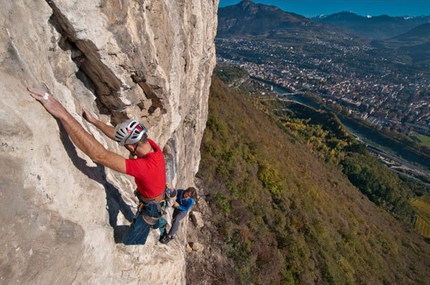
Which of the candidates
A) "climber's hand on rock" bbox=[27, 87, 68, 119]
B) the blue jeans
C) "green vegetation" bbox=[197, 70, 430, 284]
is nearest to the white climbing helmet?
"climber's hand on rock" bbox=[27, 87, 68, 119]

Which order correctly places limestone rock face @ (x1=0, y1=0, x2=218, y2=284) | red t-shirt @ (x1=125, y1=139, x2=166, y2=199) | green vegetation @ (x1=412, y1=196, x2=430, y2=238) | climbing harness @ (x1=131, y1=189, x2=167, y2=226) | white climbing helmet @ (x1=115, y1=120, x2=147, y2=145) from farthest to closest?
green vegetation @ (x1=412, y1=196, x2=430, y2=238) → climbing harness @ (x1=131, y1=189, x2=167, y2=226) → red t-shirt @ (x1=125, y1=139, x2=166, y2=199) → white climbing helmet @ (x1=115, y1=120, x2=147, y2=145) → limestone rock face @ (x1=0, y1=0, x2=218, y2=284)

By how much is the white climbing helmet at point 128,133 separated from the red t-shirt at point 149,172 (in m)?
0.31

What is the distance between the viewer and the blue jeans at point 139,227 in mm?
5289

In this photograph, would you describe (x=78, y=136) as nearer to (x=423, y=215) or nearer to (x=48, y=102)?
(x=48, y=102)

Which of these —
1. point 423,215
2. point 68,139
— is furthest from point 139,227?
point 423,215

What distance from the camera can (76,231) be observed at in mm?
4395

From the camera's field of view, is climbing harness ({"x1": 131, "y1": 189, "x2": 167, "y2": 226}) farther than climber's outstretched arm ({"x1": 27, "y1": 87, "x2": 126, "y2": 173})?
Yes

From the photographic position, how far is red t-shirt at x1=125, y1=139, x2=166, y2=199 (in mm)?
4302

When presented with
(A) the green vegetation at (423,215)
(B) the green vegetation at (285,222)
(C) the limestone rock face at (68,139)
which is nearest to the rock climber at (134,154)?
(C) the limestone rock face at (68,139)

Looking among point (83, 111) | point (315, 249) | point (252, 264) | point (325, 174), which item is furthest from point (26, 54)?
point (325, 174)

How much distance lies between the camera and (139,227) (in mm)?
5375

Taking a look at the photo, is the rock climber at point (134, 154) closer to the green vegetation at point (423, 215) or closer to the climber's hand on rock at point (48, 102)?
the climber's hand on rock at point (48, 102)

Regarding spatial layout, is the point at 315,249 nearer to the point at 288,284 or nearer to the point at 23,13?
the point at 288,284

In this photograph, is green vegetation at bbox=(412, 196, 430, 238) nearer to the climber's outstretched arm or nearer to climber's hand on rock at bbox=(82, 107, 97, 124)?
climber's hand on rock at bbox=(82, 107, 97, 124)
